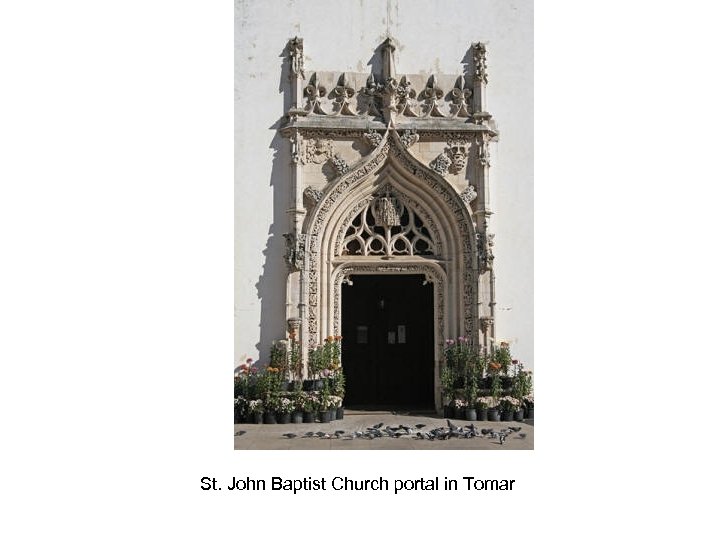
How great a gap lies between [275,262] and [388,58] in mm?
3211

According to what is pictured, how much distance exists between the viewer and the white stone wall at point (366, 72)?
383 inches

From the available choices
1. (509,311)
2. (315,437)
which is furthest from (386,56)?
(315,437)

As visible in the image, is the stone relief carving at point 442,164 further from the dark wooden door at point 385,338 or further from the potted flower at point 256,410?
the potted flower at point 256,410

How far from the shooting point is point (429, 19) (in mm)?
9961

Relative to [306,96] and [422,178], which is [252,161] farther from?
[422,178]

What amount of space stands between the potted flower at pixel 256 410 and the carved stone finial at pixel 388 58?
15.5ft

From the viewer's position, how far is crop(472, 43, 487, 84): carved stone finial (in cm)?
990

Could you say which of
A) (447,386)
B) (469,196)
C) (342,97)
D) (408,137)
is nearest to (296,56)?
(342,97)

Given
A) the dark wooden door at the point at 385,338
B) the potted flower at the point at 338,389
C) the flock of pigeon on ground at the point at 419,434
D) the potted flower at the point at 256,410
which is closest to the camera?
the flock of pigeon on ground at the point at 419,434

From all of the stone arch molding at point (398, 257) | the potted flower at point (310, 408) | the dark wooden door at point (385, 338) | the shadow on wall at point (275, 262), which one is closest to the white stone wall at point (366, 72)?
the shadow on wall at point (275, 262)

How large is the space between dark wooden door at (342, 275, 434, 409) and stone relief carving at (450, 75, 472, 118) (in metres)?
2.98

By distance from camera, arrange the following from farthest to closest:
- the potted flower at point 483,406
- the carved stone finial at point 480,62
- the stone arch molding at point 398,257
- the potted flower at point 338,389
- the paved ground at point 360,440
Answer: the carved stone finial at point 480,62
the stone arch molding at point 398,257
the potted flower at point 338,389
the potted flower at point 483,406
the paved ground at point 360,440

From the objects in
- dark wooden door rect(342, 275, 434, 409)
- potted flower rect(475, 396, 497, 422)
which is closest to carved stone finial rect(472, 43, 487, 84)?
dark wooden door rect(342, 275, 434, 409)

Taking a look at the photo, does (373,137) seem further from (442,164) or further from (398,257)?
(398,257)
